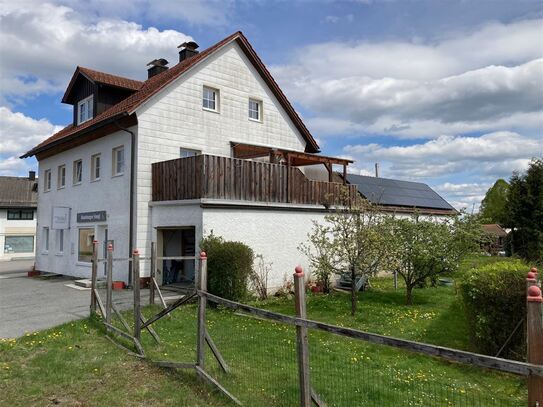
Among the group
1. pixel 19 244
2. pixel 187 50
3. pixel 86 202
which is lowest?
pixel 19 244

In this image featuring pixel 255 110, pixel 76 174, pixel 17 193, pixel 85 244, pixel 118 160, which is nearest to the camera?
pixel 118 160

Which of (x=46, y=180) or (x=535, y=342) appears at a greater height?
(x=46, y=180)

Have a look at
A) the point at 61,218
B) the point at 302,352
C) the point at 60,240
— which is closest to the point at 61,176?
the point at 61,218

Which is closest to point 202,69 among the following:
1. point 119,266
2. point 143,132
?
point 143,132

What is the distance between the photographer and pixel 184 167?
49.5ft

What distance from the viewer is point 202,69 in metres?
18.7

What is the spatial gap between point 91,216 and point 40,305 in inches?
245

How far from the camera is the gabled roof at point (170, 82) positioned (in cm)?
1692

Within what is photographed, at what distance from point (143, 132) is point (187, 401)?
1246cm

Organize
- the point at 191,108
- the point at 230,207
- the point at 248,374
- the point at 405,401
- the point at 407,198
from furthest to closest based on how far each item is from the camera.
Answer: the point at 407,198 → the point at 191,108 → the point at 230,207 → the point at 248,374 → the point at 405,401

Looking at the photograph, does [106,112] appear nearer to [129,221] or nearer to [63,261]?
[129,221]

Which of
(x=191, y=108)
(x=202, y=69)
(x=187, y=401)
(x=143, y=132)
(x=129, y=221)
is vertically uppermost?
(x=202, y=69)

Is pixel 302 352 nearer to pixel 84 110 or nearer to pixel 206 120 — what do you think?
pixel 206 120

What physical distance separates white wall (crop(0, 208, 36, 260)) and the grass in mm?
38521
